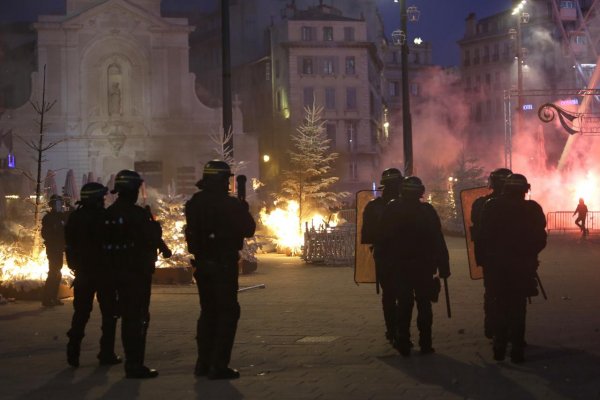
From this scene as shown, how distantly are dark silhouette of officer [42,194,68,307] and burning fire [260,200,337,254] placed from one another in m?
13.9

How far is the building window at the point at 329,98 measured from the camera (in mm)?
79750

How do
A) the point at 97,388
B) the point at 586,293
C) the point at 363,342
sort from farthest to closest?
the point at 586,293
the point at 363,342
the point at 97,388

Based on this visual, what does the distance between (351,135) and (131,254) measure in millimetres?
72402

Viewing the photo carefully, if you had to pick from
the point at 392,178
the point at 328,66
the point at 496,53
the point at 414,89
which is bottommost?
the point at 392,178

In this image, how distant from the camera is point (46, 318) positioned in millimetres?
14109

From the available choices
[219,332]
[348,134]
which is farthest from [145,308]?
[348,134]

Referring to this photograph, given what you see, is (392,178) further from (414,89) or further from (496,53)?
(414,89)

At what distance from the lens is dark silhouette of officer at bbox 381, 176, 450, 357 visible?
10023 mm

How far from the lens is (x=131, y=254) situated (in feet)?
30.2

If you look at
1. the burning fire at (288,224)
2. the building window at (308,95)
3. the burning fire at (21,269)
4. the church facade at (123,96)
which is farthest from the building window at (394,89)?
the burning fire at (21,269)

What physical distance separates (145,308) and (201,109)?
50.8 m

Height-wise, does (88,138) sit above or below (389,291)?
above

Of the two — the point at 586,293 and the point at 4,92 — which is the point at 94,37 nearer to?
the point at 4,92

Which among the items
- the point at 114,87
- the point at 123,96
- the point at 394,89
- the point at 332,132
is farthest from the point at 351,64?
the point at 394,89
